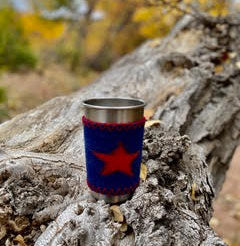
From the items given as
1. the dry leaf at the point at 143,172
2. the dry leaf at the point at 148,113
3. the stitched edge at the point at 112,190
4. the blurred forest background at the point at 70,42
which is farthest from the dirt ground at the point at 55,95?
the stitched edge at the point at 112,190

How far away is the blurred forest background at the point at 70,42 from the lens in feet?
12.2

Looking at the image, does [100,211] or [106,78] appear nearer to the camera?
[100,211]

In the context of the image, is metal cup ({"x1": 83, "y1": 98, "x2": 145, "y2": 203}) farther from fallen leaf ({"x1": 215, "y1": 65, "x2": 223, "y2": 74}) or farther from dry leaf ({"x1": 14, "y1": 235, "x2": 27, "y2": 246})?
fallen leaf ({"x1": 215, "y1": 65, "x2": 223, "y2": 74})

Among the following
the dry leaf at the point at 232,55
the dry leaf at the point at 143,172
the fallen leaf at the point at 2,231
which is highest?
the dry leaf at the point at 232,55

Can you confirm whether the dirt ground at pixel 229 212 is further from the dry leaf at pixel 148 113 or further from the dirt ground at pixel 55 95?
the dry leaf at pixel 148 113

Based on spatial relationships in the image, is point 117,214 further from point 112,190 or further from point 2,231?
point 2,231

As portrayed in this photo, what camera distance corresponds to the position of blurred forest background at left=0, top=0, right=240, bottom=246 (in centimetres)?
372

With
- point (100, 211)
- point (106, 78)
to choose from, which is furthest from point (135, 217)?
point (106, 78)

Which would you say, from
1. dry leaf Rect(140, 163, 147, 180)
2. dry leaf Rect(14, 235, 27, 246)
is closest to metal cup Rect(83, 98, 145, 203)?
dry leaf Rect(140, 163, 147, 180)

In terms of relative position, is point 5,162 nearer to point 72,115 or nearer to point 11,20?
point 72,115

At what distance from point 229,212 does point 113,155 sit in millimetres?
3170

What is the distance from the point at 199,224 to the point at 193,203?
22 cm

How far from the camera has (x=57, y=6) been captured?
806 cm

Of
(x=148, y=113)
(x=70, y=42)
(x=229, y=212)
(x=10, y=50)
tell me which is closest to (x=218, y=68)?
(x=148, y=113)
